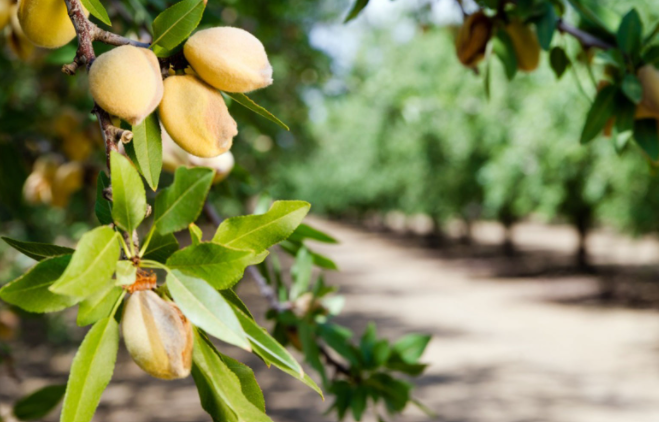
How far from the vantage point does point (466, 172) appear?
1008cm

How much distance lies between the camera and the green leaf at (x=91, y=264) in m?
0.39

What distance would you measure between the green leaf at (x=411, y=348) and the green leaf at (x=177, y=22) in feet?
3.16

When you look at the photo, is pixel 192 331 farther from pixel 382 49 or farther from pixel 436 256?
pixel 436 256

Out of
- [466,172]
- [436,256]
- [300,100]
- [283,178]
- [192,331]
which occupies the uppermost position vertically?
[192,331]

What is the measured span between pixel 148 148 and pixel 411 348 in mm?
972

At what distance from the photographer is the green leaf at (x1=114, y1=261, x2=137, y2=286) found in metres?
0.44

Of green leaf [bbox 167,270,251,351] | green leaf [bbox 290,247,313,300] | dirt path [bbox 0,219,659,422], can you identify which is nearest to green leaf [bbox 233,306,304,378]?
green leaf [bbox 167,270,251,351]

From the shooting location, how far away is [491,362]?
552 cm

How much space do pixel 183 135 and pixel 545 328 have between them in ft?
22.7

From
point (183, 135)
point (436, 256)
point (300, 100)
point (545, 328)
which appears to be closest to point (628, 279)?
point (545, 328)

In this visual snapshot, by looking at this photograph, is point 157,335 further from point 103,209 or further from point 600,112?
point 600,112

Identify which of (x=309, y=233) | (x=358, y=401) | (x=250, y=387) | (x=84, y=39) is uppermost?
(x=84, y=39)

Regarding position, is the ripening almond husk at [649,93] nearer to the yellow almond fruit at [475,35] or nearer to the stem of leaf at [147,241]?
the yellow almond fruit at [475,35]

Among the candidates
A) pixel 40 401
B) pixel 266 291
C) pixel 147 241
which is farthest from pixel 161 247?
pixel 40 401
